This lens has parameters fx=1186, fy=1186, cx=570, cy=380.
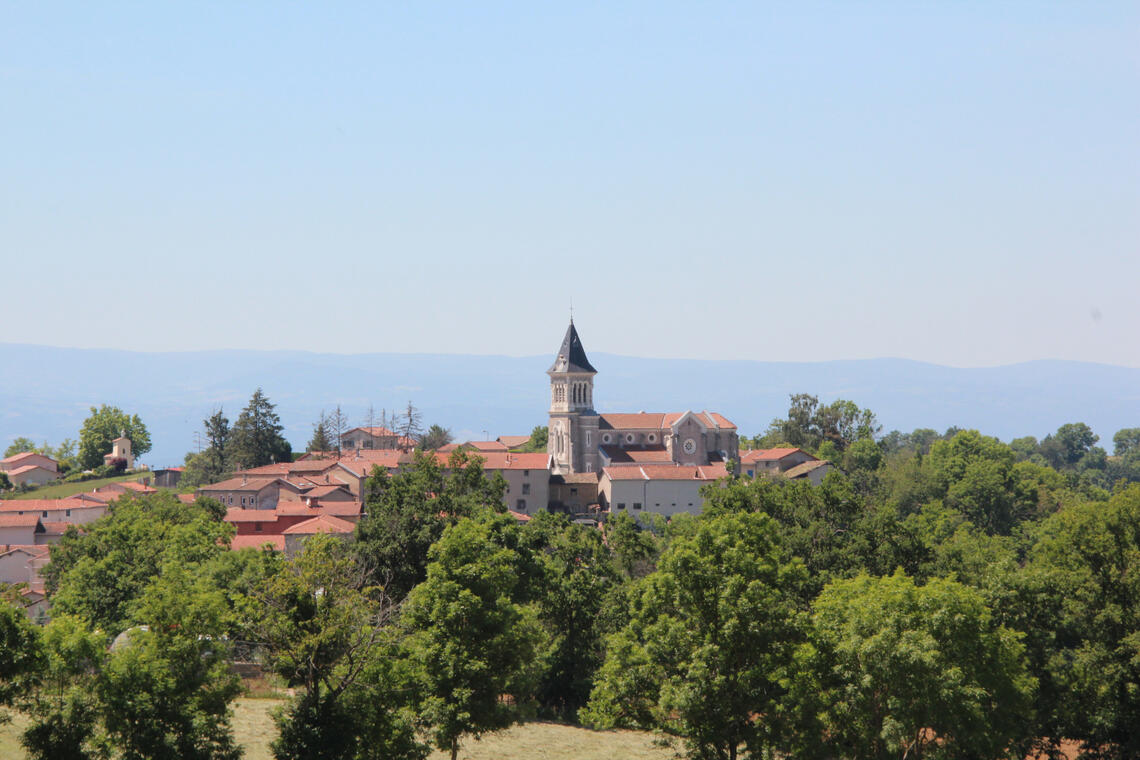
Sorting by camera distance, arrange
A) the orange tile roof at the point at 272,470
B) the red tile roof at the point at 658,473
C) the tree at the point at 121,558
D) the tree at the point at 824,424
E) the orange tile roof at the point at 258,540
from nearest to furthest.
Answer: the tree at the point at 121,558
the orange tile roof at the point at 258,540
the red tile roof at the point at 658,473
the orange tile roof at the point at 272,470
the tree at the point at 824,424

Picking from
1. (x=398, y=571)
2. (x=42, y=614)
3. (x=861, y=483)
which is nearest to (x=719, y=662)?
(x=398, y=571)

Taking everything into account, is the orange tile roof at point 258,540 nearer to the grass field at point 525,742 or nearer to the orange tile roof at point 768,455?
the grass field at point 525,742

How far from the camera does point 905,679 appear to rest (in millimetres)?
32781

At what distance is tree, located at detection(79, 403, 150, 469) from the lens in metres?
138

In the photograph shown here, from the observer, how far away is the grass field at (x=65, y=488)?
116m

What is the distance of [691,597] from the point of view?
33.3 meters

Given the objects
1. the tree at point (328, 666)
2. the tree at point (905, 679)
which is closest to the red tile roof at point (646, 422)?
the tree at point (905, 679)

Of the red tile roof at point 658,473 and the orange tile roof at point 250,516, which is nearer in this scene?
the orange tile roof at point 250,516

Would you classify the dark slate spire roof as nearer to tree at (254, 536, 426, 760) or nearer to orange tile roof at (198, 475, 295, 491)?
orange tile roof at (198, 475, 295, 491)

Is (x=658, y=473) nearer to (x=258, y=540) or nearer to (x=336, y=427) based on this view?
(x=258, y=540)

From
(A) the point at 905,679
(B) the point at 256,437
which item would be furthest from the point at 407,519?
(B) the point at 256,437

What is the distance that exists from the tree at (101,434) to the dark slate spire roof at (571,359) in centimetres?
5301

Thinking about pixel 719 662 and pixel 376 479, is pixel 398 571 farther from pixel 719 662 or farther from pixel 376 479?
pixel 719 662

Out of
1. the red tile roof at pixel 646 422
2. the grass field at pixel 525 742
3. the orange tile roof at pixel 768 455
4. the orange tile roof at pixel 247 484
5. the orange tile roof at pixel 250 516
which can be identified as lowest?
the grass field at pixel 525 742
